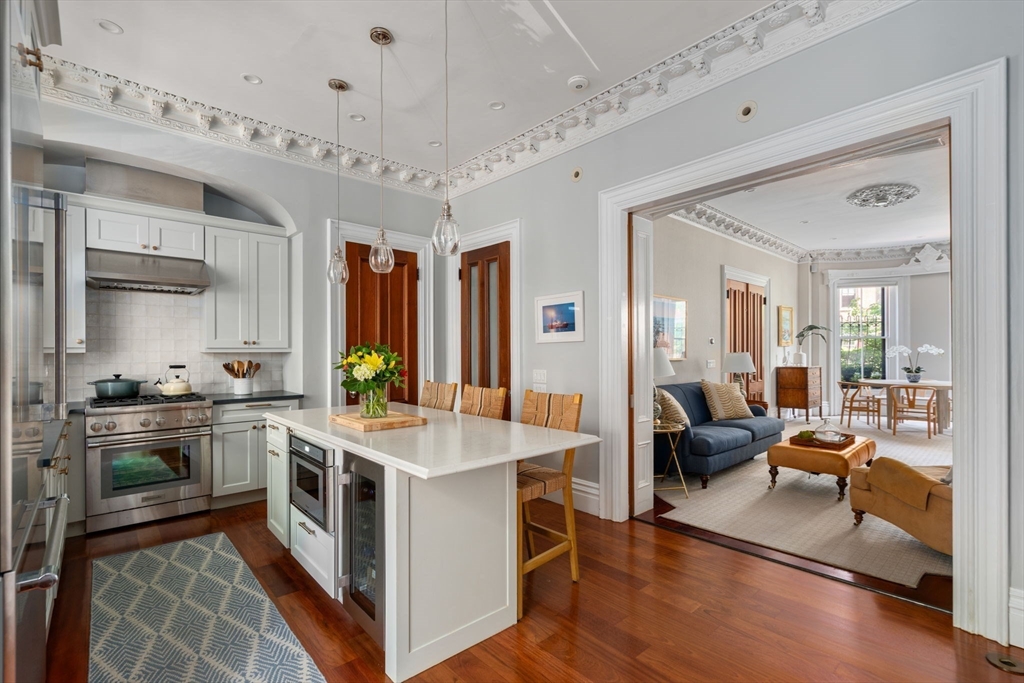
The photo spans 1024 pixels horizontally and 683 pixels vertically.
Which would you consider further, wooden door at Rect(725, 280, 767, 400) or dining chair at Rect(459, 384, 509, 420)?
wooden door at Rect(725, 280, 767, 400)

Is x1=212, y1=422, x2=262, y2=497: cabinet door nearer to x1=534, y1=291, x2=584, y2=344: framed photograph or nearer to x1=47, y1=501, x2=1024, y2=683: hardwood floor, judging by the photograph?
x1=47, y1=501, x2=1024, y2=683: hardwood floor

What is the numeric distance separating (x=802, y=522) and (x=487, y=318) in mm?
3179

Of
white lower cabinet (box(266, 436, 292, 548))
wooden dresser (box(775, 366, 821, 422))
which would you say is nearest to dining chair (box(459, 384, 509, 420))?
white lower cabinet (box(266, 436, 292, 548))

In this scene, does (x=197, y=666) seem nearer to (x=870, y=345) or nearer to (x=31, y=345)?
(x=31, y=345)

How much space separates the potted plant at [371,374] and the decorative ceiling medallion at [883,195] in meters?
5.74

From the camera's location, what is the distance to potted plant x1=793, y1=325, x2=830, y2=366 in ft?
28.3

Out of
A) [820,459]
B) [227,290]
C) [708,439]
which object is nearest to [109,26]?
[227,290]

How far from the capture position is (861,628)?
2.24m

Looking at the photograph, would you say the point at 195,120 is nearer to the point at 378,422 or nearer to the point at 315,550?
the point at 378,422

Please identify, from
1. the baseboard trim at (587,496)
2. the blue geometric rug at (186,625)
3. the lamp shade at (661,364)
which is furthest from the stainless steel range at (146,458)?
the lamp shade at (661,364)

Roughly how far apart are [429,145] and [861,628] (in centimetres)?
452

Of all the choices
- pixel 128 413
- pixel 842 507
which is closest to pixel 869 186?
pixel 842 507

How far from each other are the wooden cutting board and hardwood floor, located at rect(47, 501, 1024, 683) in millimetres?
912

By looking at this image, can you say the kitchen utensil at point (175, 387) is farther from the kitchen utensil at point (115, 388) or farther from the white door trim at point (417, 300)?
the white door trim at point (417, 300)
